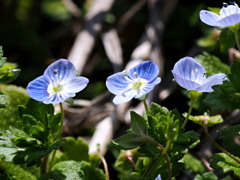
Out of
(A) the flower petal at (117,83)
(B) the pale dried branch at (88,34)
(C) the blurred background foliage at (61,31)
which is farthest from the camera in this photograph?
(C) the blurred background foliage at (61,31)

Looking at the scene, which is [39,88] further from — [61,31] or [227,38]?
[61,31]

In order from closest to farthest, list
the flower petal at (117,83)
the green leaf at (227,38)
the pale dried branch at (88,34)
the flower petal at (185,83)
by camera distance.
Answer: the flower petal at (185,83) → the flower petal at (117,83) → the green leaf at (227,38) → the pale dried branch at (88,34)

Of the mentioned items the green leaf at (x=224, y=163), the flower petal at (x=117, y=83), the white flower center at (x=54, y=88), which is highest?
the white flower center at (x=54, y=88)

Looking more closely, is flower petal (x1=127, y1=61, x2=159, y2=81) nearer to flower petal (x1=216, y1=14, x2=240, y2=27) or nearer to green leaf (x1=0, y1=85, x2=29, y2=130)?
flower petal (x1=216, y1=14, x2=240, y2=27)

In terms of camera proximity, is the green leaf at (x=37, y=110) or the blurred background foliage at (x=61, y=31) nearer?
the green leaf at (x=37, y=110)

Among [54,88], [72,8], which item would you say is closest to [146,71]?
[54,88]

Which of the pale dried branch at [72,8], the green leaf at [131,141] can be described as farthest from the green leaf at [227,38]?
the pale dried branch at [72,8]

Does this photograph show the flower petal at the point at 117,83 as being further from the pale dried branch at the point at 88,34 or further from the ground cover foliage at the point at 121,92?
the pale dried branch at the point at 88,34
